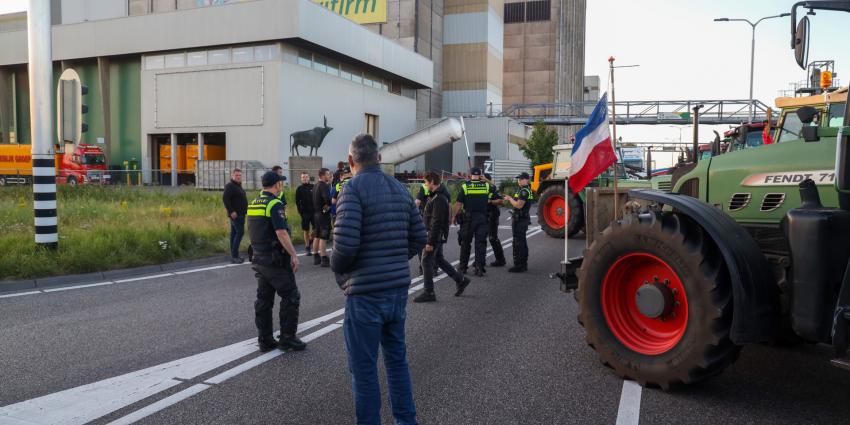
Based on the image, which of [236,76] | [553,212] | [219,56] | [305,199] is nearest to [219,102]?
[236,76]

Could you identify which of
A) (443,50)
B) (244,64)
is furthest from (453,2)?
(244,64)

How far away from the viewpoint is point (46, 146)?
10461 mm

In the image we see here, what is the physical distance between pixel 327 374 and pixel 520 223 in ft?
22.6

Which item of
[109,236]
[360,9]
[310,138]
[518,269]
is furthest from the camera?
[360,9]

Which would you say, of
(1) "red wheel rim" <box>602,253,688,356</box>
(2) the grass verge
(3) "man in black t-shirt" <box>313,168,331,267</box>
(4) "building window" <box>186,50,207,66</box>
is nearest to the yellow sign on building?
(4) "building window" <box>186,50,207,66</box>

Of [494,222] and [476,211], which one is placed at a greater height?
[476,211]

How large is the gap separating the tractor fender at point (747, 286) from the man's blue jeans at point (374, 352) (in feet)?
7.29

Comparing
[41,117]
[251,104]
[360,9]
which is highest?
[360,9]

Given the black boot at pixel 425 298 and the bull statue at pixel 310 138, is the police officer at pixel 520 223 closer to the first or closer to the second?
the black boot at pixel 425 298

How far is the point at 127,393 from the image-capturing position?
456 centimetres

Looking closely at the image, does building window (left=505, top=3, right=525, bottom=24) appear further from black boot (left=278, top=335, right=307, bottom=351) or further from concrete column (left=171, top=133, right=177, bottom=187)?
black boot (left=278, top=335, right=307, bottom=351)

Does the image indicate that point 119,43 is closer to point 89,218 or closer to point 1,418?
point 89,218

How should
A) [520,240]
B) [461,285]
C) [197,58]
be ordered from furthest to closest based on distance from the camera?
[197,58]
[520,240]
[461,285]

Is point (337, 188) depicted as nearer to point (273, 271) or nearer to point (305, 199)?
point (305, 199)
